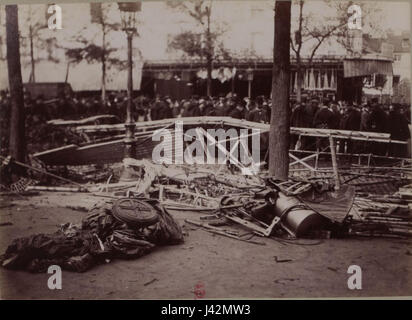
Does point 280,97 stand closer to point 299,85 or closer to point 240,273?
point 299,85

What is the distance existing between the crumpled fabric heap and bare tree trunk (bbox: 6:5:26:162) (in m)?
1.26

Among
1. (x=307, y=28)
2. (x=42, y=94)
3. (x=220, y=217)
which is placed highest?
(x=307, y=28)

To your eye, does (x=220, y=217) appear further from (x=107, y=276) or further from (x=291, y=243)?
(x=107, y=276)

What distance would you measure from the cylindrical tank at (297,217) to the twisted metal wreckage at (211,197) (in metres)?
0.01

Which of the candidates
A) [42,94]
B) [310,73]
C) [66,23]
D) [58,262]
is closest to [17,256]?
[58,262]

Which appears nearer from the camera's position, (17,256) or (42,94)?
(17,256)

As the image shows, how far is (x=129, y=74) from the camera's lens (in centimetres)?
558

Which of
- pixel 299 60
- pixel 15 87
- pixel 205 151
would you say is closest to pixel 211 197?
pixel 205 151

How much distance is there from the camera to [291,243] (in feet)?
17.3

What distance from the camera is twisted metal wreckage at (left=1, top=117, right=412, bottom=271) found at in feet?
16.9

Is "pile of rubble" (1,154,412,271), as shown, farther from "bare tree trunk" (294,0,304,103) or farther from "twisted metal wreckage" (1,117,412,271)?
"bare tree trunk" (294,0,304,103)

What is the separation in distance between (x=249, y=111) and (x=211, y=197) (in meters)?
1.12

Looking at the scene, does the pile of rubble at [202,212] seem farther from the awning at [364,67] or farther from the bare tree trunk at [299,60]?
the awning at [364,67]

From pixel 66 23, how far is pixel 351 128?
3542 mm
